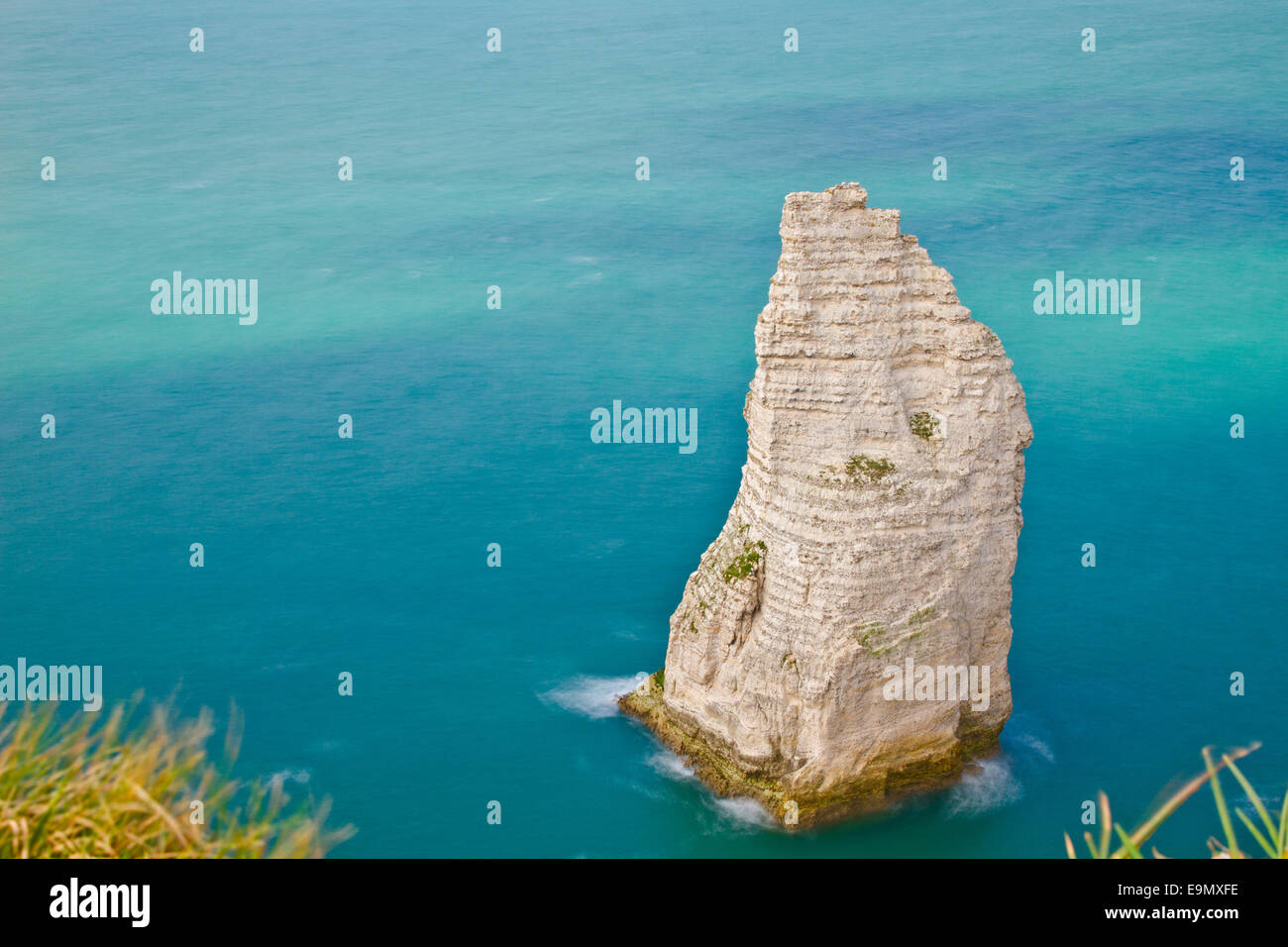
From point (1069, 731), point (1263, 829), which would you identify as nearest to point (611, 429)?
point (1069, 731)

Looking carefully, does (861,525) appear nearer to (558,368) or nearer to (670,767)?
(670,767)

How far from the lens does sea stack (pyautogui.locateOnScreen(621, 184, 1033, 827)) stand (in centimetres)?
3553

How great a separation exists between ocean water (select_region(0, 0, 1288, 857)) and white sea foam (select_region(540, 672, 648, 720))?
0.13 meters

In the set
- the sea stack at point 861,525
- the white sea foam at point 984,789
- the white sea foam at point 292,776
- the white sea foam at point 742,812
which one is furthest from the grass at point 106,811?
the white sea foam at point 984,789

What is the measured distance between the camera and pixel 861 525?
35.8 m

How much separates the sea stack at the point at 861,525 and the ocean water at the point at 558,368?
1.71 m

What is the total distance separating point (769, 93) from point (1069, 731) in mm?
54120

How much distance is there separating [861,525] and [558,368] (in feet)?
96.4

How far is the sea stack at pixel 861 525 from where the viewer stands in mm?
35531

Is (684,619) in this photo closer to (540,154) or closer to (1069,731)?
(1069,731)

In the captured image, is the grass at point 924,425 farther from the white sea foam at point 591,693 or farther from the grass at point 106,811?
the grass at point 106,811

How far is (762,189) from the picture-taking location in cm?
7856

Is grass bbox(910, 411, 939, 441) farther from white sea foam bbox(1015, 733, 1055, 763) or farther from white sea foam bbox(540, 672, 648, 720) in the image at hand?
white sea foam bbox(540, 672, 648, 720)

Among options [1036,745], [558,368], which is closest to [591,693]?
[1036,745]
